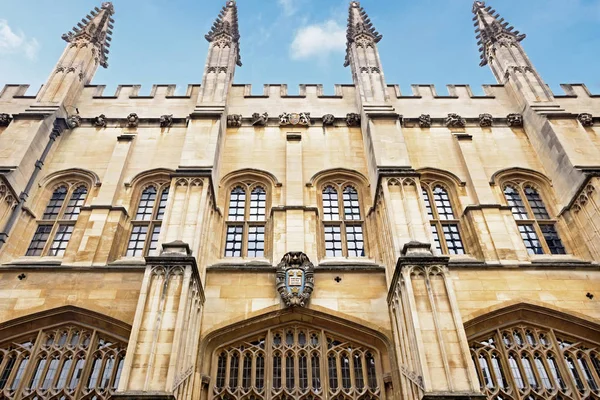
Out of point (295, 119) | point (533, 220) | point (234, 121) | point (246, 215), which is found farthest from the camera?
point (295, 119)

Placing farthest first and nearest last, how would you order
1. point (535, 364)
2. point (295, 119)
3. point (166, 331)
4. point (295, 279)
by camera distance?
point (295, 119) < point (295, 279) < point (535, 364) < point (166, 331)

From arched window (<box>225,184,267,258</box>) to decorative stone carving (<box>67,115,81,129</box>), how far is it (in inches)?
231

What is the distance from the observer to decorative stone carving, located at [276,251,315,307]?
10.0m

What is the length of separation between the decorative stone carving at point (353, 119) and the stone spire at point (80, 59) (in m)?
9.08

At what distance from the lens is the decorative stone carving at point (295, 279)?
10.0 metres

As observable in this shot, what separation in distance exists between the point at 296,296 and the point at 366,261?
2168 mm

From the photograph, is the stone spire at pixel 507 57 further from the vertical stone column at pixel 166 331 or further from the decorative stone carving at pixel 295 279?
the vertical stone column at pixel 166 331

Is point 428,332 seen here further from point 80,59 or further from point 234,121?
point 80,59

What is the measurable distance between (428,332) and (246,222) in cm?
586

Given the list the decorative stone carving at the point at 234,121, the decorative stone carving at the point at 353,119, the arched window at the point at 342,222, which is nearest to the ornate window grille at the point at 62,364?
the arched window at the point at 342,222

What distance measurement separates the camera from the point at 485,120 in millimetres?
14914

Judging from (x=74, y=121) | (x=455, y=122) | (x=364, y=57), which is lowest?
(x=455, y=122)

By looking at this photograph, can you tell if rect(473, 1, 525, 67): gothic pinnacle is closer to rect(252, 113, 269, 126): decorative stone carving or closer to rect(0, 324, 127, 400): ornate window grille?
rect(252, 113, 269, 126): decorative stone carving

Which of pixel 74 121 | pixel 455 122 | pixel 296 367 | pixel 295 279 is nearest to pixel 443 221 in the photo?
pixel 455 122
